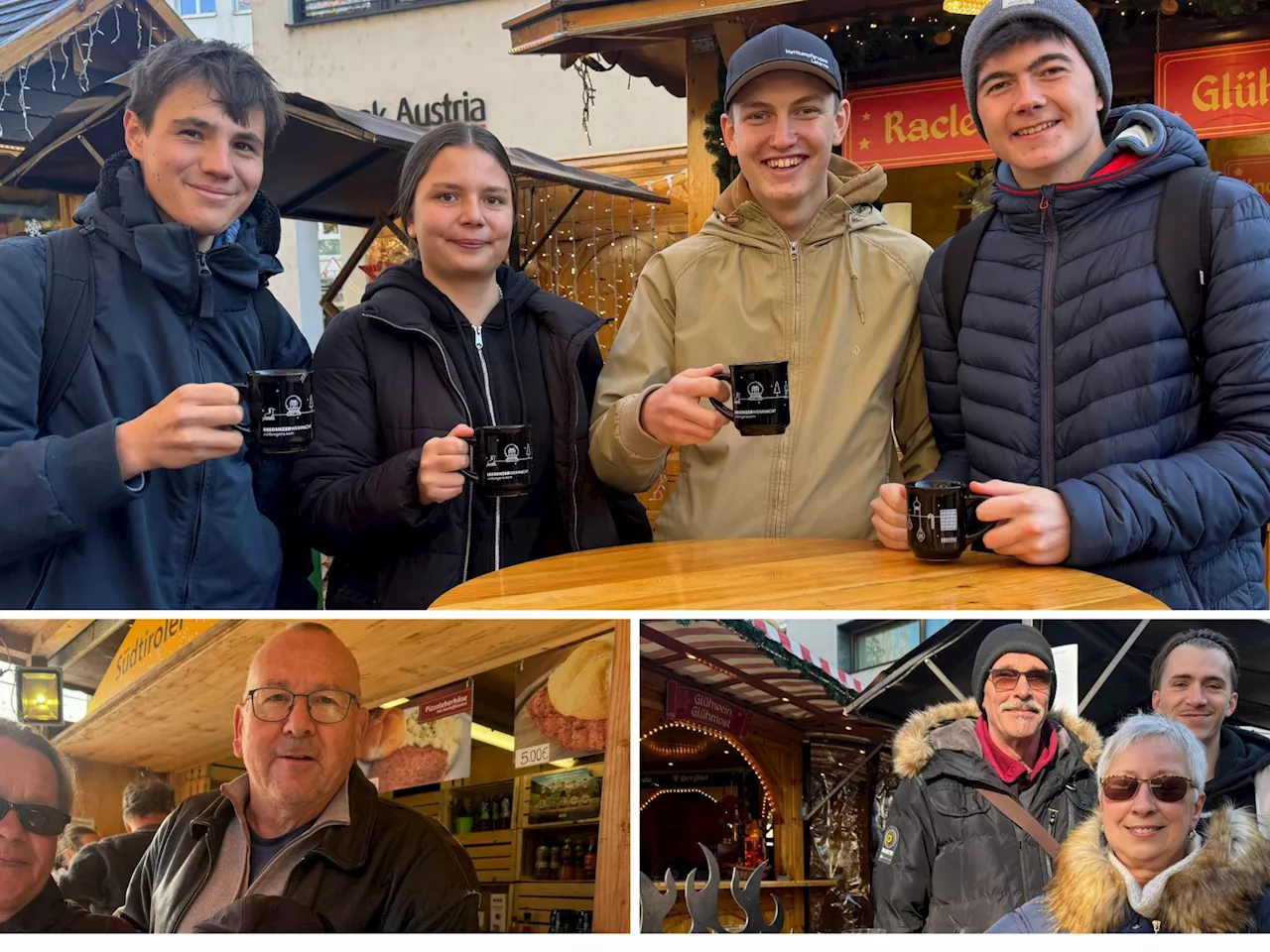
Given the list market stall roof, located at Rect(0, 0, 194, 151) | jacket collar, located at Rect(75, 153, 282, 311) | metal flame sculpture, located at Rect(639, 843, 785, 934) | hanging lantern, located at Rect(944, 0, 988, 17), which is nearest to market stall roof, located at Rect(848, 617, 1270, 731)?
metal flame sculpture, located at Rect(639, 843, 785, 934)

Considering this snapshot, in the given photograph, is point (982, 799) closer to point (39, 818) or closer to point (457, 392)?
point (39, 818)

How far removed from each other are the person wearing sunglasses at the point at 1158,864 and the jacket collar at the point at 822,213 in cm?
136

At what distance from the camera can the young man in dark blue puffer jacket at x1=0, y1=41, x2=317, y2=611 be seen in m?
Answer: 1.91

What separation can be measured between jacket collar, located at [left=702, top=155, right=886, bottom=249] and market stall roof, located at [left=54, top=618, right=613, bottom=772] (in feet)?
4.14

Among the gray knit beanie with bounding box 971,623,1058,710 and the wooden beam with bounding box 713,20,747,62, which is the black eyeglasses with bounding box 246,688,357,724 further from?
the wooden beam with bounding box 713,20,747,62

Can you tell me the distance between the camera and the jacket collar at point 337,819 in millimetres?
1304

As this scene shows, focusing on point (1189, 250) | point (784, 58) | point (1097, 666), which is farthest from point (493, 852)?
point (784, 58)

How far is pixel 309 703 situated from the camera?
136 cm

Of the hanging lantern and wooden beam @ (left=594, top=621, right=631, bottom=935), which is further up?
the hanging lantern

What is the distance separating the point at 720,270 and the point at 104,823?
1.52 meters

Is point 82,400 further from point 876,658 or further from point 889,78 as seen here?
point 889,78

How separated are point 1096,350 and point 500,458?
1.01 m

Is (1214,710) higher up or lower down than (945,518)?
lower down

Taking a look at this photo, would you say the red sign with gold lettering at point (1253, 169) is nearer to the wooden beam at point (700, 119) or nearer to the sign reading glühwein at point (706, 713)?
the wooden beam at point (700, 119)
